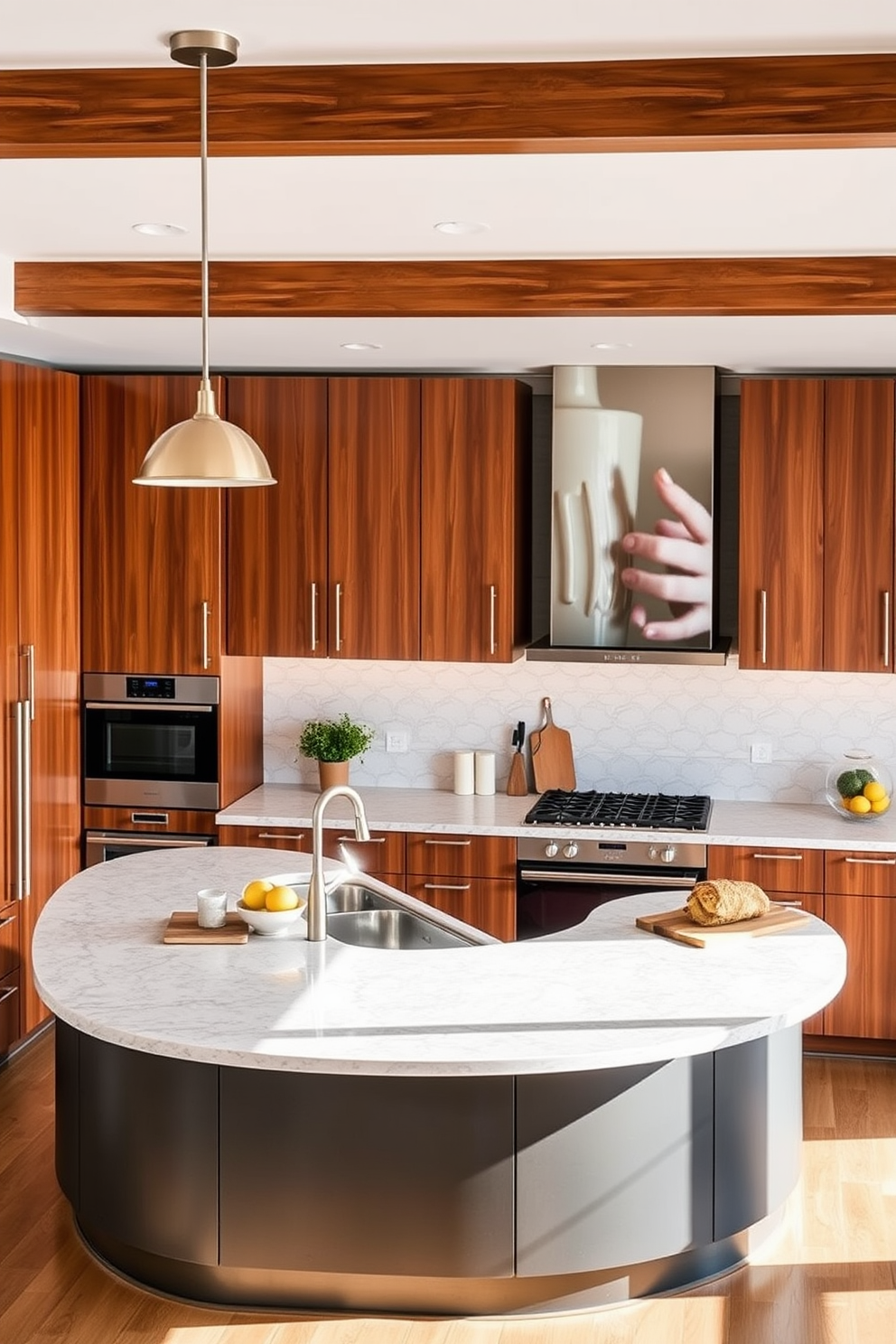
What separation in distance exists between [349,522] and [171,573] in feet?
2.40

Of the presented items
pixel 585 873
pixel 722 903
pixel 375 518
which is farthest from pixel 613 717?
pixel 722 903

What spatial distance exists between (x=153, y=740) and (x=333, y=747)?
0.73 metres

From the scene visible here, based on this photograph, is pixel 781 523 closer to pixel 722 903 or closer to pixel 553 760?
pixel 553 760

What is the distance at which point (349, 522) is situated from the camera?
18.7ft

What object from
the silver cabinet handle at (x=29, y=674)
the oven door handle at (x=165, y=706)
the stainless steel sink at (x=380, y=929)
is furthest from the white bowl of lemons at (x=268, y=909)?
the oven door handle at (x=165, y=706)

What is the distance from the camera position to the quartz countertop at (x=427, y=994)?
299 cm

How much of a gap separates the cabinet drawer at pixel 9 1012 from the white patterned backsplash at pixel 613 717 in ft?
4.88

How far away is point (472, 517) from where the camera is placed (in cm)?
564

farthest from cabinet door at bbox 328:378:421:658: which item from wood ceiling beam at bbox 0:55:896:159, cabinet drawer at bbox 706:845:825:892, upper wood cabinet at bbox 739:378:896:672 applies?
wood ceiling beam at bbox 0:55:896:159

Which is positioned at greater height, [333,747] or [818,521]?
[818,521]

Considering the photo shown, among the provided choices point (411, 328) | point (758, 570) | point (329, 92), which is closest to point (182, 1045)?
point (329, 92)

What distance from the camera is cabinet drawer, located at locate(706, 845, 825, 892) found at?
5.29 meters

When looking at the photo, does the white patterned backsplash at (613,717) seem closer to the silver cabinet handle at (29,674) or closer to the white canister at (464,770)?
the white canister at (464,770)

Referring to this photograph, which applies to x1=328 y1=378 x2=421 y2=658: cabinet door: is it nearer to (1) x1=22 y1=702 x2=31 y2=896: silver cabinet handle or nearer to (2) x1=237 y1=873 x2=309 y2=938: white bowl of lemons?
(1) x1=22 y1=702 x2=31 y2=896: silver cabinet handle
